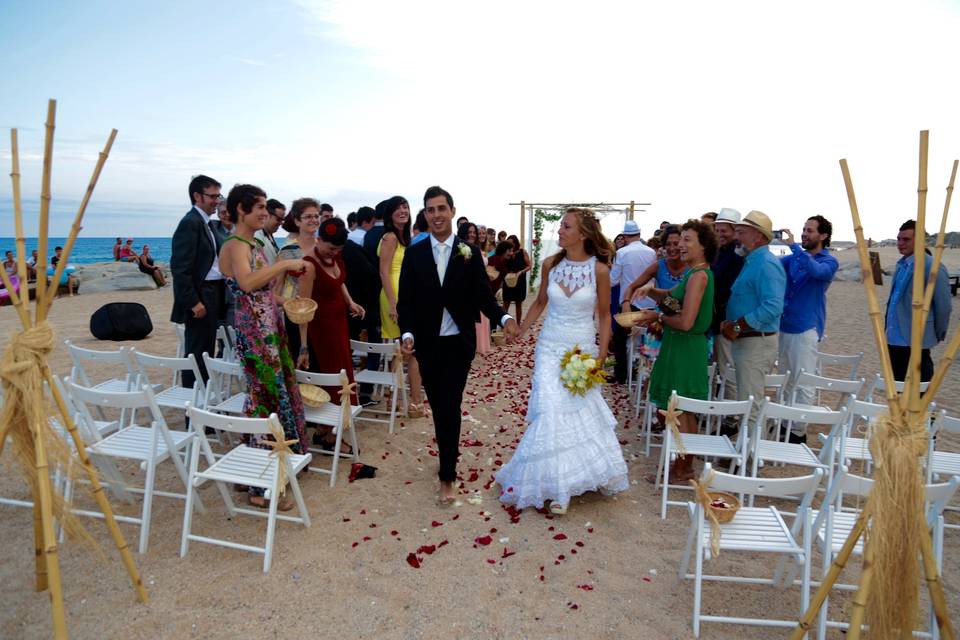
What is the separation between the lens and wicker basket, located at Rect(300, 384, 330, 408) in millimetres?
4734

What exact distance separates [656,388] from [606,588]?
6.29ft

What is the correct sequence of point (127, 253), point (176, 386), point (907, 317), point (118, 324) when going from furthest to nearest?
point (127, 253)
point (118, 324)
point (176, 386)
point (907, 317)

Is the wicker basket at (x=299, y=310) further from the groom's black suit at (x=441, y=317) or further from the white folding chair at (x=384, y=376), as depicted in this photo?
the white folding chair at (x=384, y=376)

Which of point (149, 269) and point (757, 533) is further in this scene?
point (149, 269)

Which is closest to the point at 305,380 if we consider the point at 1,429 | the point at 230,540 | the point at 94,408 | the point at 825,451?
the point at 230,540

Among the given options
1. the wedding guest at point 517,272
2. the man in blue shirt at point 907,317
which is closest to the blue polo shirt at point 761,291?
the man in blue shirt at point 907,317

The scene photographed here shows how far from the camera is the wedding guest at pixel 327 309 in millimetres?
4871

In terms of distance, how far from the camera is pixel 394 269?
6.23 m

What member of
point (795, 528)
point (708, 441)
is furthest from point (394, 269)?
point (795, 528)

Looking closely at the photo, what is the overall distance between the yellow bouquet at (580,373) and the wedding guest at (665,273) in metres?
1.80

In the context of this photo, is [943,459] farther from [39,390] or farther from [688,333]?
[39,390]

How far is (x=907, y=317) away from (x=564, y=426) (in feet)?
11.9

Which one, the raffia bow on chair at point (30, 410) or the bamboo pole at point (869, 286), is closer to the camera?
the bamboo pole at point (869, 286)

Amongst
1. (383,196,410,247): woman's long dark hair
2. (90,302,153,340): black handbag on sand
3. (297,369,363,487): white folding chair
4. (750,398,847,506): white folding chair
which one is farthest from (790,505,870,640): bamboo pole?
(90,302,153,340): black handbag on sand
